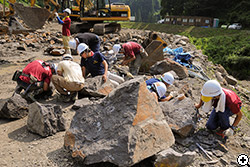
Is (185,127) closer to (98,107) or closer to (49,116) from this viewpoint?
(98,107)

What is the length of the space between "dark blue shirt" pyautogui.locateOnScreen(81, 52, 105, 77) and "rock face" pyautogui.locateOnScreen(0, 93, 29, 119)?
1748 millimetres

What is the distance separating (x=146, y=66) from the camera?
7.60 m

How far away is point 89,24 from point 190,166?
43.4ft

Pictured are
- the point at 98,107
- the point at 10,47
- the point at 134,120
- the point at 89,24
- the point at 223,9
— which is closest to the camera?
the point at 134,120

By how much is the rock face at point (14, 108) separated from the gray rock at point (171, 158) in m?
2.78

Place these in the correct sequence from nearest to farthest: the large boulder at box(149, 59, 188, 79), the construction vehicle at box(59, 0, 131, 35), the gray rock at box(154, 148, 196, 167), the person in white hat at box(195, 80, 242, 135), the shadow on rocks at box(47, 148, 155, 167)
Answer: the gray rock at box(154, 148, 196, 167)
the shadow on rocks at box(47, 148, 155, 167)
the person in white hat at box(195, 80, 242, 135)
the large boulder at box(149, 59, 188, 79)
the construction vehicle at box(59, 0, 131, 35)

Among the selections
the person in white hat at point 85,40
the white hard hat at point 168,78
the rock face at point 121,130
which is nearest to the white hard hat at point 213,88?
the rock face at point 121,130

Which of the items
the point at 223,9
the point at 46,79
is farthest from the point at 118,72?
the point at 223,9

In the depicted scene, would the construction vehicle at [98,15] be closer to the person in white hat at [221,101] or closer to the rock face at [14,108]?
the rock face at [14,108]

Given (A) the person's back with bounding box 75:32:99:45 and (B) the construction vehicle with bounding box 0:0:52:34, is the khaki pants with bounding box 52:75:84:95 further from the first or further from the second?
(B) the construction vehicle with bounding box 0:0:52:34

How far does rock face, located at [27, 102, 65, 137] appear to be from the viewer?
3309 millimetres

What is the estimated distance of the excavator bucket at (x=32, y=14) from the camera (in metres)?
7.12

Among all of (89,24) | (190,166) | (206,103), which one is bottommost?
(190,166)

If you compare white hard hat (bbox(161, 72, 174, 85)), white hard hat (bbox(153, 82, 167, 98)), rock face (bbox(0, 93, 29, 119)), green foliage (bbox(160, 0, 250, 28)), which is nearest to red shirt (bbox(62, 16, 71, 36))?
rock face (bbox(0, 93, 29, 119))
